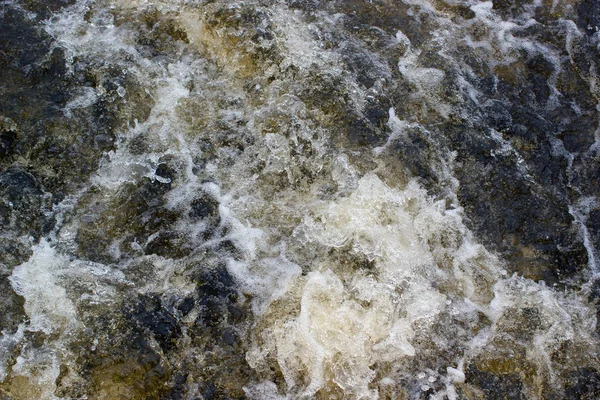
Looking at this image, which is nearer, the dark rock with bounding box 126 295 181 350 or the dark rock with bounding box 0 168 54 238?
the dark rock with bounding box 126 295 181 350

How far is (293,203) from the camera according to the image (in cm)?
406

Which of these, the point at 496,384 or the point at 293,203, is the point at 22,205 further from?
the point at 496,384

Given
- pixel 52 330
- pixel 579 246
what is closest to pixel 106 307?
pixel 52 330

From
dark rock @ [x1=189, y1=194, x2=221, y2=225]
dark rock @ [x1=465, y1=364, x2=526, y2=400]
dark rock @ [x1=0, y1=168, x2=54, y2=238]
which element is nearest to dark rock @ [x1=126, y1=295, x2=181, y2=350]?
dark rock @ [x1=189, y1=194, x2=221, y2=225]

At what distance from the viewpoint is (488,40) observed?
17.3 feet

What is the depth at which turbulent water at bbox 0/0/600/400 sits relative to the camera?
3.42 metres

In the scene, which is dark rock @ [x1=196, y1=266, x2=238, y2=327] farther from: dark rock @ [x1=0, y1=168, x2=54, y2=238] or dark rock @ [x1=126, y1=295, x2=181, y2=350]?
dark rock @ [x1=0, y1=168, x2=54, y2=238]

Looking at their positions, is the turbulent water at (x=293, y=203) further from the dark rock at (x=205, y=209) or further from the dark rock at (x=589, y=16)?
the dark rock at (x=589, y=16)

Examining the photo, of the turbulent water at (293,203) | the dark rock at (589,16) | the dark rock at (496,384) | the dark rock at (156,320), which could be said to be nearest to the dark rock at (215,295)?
the turbulent water at (293,203)

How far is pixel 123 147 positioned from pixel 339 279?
194 cm

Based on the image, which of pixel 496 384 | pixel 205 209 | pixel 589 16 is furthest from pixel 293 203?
pixel 589 16

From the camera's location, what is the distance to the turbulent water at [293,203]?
3.42 metres

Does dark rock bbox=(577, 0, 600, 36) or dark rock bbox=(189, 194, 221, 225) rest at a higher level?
dark rock bbox=(577, 0, 600, 36)

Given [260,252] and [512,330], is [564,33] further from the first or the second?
[260,252]
